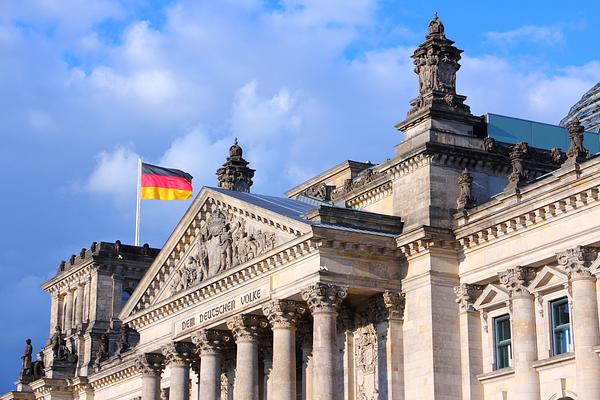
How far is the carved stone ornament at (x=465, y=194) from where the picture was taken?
46.7 meters

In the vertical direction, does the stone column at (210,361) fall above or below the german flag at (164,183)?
below

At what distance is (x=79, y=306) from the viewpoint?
8144 cm

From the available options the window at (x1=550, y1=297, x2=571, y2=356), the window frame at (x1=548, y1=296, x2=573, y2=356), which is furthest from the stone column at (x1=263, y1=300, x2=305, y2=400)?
the window at (x1=550, y1=297, x2=571, y2=356)

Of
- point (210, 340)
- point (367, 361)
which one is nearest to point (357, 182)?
point (210, 340)

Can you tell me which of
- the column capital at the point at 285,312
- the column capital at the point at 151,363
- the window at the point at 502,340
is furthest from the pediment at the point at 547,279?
the column capital at the point at 151,363

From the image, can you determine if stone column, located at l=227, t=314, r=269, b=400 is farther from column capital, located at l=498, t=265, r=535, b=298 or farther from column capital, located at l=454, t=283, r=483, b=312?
column capital, located at l=498, t=265, r=535, b=298

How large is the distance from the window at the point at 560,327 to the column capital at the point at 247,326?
12.6 meters

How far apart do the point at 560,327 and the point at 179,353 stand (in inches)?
757

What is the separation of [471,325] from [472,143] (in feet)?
24.3

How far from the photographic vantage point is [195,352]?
55.4 metres

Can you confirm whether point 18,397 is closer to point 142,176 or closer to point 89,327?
point 89,327

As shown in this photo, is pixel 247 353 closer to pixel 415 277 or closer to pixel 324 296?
pixel 324 296

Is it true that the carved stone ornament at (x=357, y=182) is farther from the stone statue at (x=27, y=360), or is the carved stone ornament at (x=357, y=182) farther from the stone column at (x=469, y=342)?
the stone statue at (x=27, y=360)

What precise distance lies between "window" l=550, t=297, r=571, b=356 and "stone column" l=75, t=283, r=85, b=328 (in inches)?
1726
